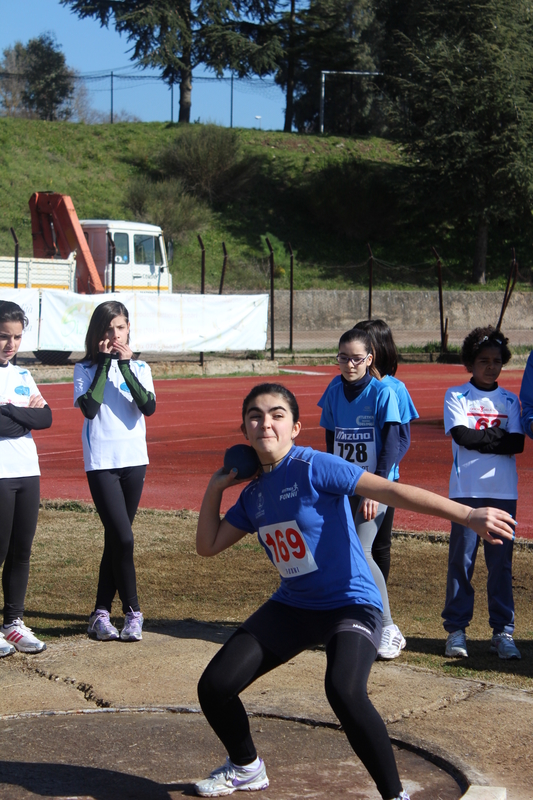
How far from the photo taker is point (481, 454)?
5.16 meters

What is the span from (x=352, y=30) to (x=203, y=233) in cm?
4135

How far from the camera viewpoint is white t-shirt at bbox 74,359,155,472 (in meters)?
5.25

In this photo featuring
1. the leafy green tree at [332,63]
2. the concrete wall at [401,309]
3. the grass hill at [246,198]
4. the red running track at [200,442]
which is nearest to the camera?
the red running track at [200,442]

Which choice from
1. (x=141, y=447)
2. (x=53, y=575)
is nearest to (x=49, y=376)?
(x=53, y=575)

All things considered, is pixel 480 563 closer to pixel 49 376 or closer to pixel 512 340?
pixel 49 376

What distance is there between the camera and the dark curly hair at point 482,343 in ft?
17.0

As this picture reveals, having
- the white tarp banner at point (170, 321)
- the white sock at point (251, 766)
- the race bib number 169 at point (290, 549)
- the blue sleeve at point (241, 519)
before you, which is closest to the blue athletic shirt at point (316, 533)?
the race bib number 169 at point (290, 549)

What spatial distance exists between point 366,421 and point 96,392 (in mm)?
1591

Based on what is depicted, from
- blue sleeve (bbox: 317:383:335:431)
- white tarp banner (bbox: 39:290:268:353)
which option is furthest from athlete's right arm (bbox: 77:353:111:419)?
white tarp banner (bbox: 39:290:268:353)

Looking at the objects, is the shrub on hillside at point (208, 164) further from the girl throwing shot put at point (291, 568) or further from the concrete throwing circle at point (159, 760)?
the girl throwing shot put at point (291, 568)

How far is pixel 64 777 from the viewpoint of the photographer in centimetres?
345

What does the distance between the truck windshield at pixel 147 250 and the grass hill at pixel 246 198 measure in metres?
12.1

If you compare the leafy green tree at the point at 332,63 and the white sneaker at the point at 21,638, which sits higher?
the leafy green tree at the point at 332,63

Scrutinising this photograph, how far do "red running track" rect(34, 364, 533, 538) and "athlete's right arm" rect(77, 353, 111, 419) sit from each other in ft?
12.5
